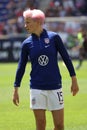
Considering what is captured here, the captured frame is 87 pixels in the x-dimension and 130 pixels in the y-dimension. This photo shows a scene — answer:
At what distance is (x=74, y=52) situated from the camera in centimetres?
3831

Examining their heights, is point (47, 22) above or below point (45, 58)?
below

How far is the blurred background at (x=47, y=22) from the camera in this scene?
37.7 m

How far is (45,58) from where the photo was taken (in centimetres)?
887

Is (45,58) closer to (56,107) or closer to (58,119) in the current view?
(56,107)

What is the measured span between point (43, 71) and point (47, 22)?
3167 centimetres

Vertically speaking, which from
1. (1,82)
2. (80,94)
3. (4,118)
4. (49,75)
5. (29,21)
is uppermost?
(29,21)

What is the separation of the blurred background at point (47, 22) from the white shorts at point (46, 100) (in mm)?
27174

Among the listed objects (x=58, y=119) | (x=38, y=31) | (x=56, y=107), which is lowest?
(x=58, y=119)

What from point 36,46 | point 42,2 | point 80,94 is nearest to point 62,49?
point 36,46

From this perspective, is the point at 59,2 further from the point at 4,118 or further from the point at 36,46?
the point at 36,46

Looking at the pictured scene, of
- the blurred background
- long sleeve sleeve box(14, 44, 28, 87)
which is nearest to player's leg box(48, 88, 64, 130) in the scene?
long sleeve sleeve box(14, 44, 28, 87)

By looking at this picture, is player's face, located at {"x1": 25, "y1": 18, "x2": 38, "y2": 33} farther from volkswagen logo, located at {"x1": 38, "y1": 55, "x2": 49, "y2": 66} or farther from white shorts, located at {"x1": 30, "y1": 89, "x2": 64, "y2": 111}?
white shorts, located at {"x1": 30, "y1": 89, "x2": 64, "y2": 111}

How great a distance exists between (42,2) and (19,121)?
3210cm

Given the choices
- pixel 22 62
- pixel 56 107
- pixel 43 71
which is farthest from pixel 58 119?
pixel 22 62
